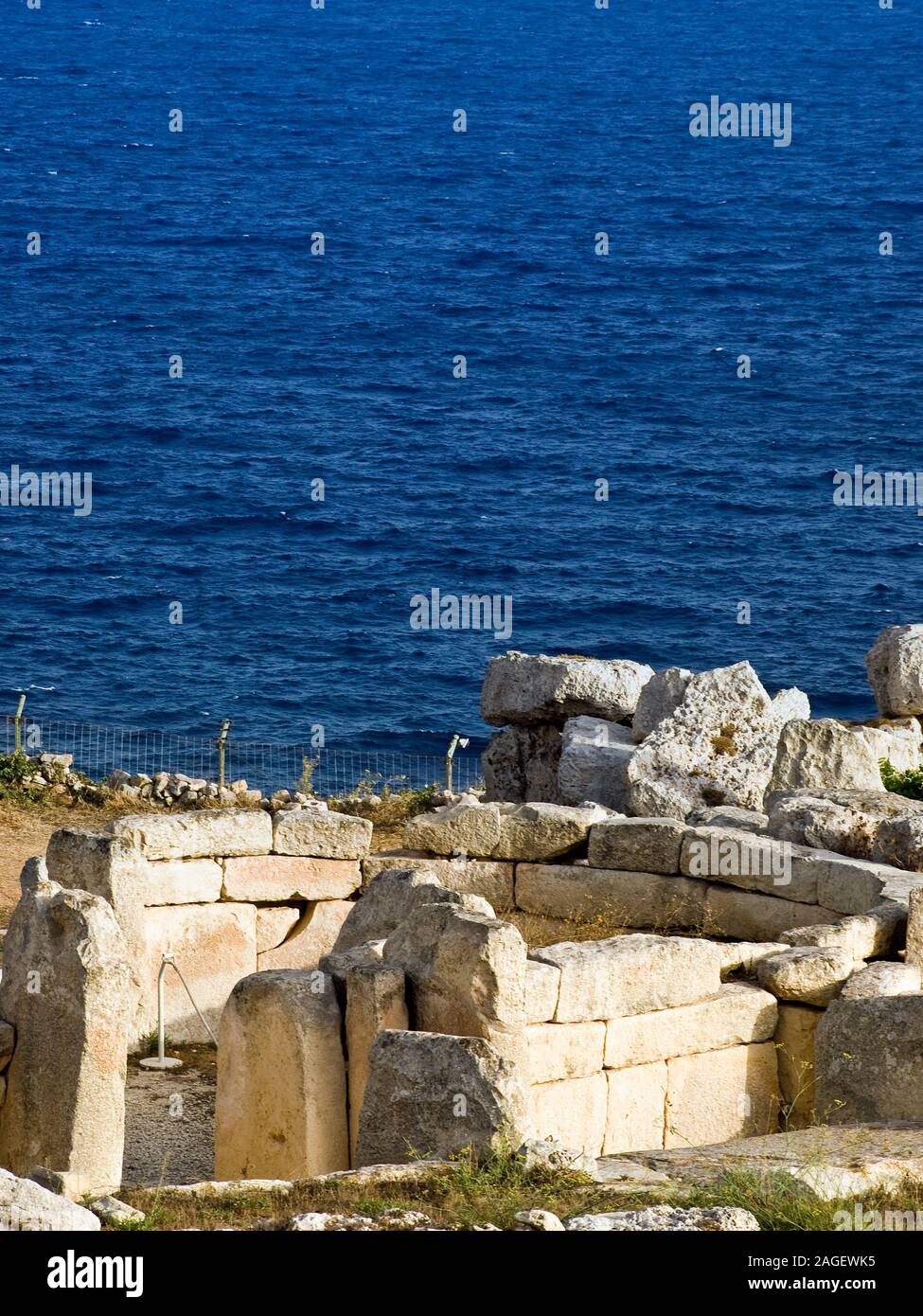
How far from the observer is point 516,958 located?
35.6 ft

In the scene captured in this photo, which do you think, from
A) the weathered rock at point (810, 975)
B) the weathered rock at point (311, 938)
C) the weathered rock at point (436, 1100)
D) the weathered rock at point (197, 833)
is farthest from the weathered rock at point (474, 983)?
the weathered rock at point (311, 938)

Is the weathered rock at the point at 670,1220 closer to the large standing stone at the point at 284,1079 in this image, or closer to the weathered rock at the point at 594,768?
the large standing stone at the point at 284,1079

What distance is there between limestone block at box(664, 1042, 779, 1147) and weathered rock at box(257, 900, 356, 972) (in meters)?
3.83

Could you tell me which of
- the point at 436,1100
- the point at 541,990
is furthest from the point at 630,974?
the point at 436,1100

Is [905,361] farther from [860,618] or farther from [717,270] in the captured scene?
[860,618]

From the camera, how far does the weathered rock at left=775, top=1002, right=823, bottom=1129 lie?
41.8 ft

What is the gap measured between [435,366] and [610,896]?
61849mm

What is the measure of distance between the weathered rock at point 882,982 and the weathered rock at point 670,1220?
4.22 m

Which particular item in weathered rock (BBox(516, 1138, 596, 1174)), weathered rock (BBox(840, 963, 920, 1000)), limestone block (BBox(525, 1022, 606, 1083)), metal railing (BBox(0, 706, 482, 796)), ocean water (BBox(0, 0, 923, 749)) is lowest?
weathered rock (BBox(516, 1138, 596, 1174))

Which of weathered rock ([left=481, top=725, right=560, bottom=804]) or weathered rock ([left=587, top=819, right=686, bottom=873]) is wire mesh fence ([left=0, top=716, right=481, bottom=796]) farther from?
weathered rock ([left=587, top=819, right=686, bottom=873])

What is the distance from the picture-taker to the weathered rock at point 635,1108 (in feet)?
39.8

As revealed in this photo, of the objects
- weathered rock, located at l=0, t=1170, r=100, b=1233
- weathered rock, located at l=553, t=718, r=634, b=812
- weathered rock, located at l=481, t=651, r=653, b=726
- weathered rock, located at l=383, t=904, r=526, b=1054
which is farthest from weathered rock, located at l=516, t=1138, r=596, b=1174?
weathered rock, located at l=481, t=651, r=653, b=726

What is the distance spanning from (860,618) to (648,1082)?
39475 mm
